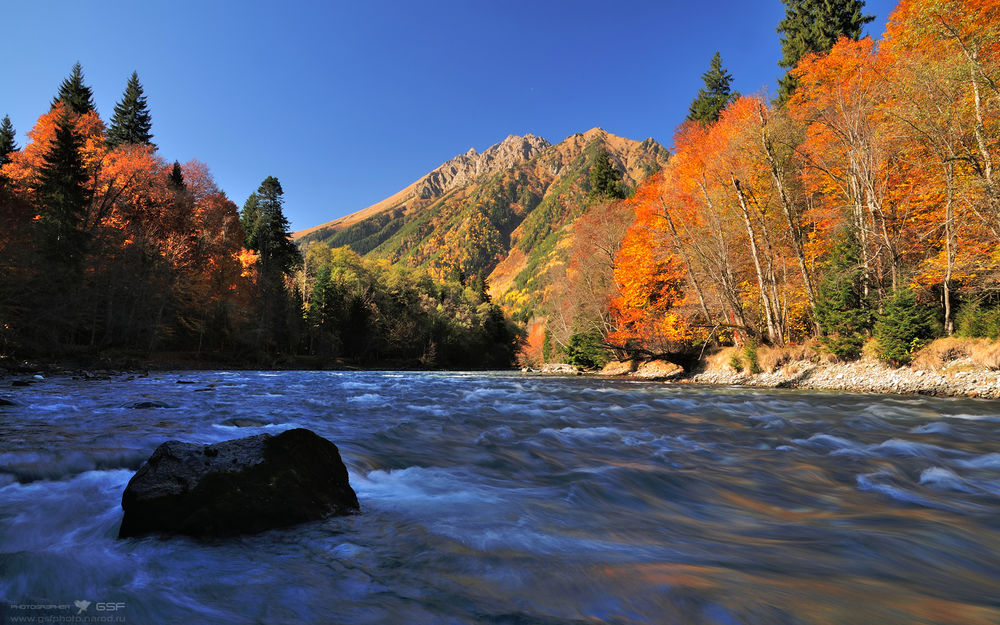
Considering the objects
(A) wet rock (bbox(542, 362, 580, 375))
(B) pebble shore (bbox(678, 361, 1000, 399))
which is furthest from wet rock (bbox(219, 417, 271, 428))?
(A) wet rock (bbox(542, 362, 580, 375))

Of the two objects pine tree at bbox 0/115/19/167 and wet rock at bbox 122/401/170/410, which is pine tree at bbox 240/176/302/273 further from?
wet rock at bbox 122/401/170/410

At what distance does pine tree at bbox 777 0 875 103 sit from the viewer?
112 ft

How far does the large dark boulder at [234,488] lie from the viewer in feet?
8.75

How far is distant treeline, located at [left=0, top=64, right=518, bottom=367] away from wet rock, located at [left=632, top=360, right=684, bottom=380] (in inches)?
1211

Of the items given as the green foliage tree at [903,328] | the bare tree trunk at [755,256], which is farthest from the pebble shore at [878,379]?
the bare tree trunk at [755,256]

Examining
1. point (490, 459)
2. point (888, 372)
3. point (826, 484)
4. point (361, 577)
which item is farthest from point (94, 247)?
point (888, 372)

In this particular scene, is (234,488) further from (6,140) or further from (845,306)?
(6,140)

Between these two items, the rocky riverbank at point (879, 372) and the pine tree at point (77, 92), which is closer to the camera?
the rocky riverbank at point (879, 372)

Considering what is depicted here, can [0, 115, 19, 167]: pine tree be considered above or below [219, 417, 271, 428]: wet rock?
above

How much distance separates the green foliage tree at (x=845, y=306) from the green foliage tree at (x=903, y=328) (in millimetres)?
1328

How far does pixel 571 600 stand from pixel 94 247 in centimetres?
3445

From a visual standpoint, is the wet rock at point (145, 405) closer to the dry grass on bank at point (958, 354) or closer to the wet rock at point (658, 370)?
the dry grass on bank at point (958, 354)

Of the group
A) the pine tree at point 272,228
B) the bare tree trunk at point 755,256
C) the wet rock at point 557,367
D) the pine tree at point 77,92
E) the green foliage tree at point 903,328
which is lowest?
the wet rock at point 557,367

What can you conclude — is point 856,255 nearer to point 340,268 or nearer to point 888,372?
point 888,372
